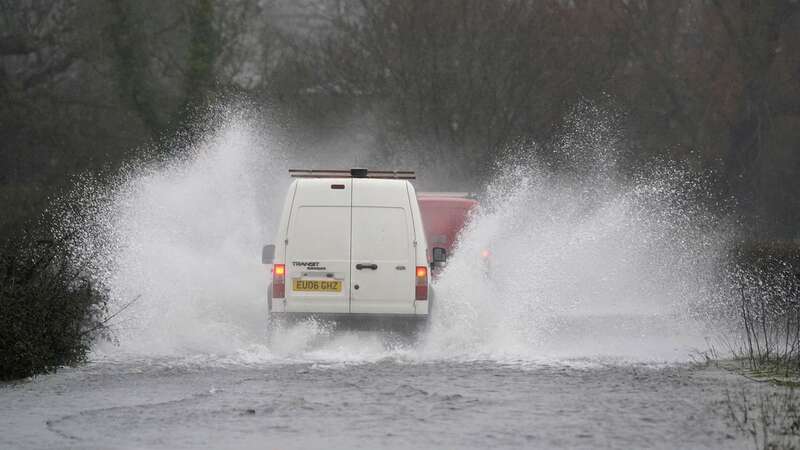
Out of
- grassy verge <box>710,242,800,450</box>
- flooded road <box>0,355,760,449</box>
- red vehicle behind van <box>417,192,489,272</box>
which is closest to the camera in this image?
flooded road <box>0,355,760,449</box>

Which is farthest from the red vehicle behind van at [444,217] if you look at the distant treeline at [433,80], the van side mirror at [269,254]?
the distant treeline at [433,80]

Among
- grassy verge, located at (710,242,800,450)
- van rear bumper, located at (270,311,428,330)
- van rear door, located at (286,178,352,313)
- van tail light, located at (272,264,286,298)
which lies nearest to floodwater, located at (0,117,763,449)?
van rear bumper, located at (270,311,428,330)

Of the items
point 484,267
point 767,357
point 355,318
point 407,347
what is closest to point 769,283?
point 484,267

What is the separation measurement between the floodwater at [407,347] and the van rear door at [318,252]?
0.35 metres

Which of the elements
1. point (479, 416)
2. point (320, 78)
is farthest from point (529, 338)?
point (320, 78)

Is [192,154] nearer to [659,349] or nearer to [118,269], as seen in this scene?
[118,269]

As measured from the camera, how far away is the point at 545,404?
13.5 metres

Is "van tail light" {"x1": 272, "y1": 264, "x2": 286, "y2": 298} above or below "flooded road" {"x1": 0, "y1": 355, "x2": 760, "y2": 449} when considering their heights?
above

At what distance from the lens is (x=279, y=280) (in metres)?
17.7

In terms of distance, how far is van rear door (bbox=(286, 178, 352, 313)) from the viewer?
698 inches

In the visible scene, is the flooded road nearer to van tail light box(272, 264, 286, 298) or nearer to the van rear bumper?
the van rear bumper

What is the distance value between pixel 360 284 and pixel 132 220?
26.2ft

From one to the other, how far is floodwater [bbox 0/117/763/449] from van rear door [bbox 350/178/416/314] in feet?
1.87

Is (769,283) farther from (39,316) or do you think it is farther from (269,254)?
(39,316)
